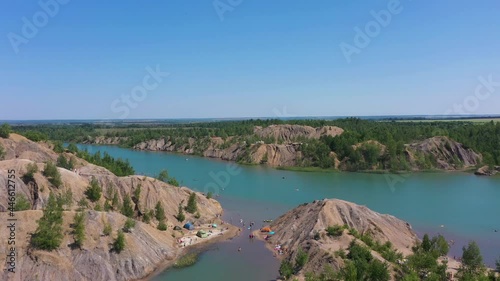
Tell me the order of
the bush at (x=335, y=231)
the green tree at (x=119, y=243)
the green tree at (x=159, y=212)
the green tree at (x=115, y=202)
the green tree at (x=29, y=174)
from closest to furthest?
the green tree at (x=119, y=243)
the bush at (x=335, y=231)
the green tree at (x=29, y=174)
the green tree at (x=115, y=202)
the green tree at (x=159, y=212)

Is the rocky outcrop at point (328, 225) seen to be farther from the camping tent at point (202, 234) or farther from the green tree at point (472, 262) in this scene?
the camping tent at point (202, 234)

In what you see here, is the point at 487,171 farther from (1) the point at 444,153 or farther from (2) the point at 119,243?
(2) the point at 119,243

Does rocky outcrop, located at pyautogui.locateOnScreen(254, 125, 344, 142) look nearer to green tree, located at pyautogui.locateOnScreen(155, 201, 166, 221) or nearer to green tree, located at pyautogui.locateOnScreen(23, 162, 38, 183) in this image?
green tree, located at pyautogui.locateOnScreen(155, 201, 166, 221)

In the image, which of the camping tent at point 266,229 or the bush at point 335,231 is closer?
the bush at point 335,231

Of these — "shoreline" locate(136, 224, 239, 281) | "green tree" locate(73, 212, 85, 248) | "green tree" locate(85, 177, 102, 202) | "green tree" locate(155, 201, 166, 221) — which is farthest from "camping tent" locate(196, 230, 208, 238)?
"green tree" locate(73, 212, 85, 248)

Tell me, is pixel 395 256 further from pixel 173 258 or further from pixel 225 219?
pixel 225 219

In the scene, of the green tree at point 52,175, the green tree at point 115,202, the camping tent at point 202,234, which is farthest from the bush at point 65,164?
the camping tent at point 202,234
